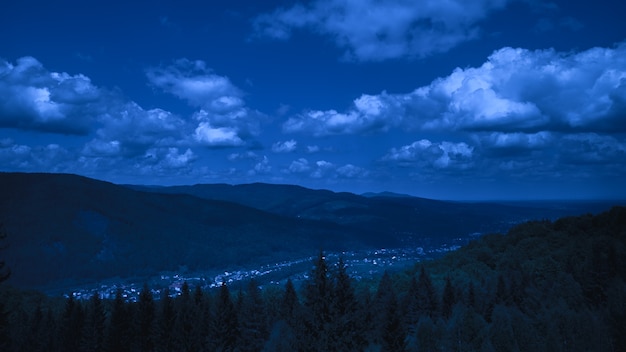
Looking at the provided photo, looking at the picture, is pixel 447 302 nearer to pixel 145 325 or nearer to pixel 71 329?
pixel 145 325

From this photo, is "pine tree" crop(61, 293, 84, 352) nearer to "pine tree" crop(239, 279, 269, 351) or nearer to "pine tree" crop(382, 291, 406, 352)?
"pine tree" crop(239, 279, 269, 351)

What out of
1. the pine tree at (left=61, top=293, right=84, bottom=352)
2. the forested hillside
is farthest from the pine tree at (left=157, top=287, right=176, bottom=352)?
the pine tree at (left=61, top=293, right=84, bottom=352)

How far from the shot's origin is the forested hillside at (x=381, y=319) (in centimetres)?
2952

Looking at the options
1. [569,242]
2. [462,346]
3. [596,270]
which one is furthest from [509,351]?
[569,242]

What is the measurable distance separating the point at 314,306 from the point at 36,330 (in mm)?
68092

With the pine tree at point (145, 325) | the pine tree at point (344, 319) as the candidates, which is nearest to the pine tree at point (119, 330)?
the pine tree at point (145, 325)

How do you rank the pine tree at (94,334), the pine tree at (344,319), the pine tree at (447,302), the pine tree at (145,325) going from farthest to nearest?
the pine tree at (447,302) → the pine tree at (145,325) → the pine tree at (94,334) → the pine tree at (344,319)

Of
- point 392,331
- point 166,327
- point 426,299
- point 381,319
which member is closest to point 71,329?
point 166,327

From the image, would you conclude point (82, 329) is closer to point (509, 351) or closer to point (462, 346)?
point (462, 346)

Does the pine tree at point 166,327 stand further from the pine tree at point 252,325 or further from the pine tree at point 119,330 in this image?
the pine tree at point 252,325

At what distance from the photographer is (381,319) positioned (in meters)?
45.8

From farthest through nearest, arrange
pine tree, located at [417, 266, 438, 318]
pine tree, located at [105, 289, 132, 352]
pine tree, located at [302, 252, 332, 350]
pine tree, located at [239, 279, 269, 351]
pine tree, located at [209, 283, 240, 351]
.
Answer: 1. pine tree, located at [417, 266, 438, 318]
2. pine tree, located at [239, 279, 269, 351]
3. pine tree, located at [105, 289, 132, 352]
4. pine tree, located at [209, 283, 240, 351]
5. pine tree, located at [302, 252, 332, 350]

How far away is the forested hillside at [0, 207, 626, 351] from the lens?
96.8ft

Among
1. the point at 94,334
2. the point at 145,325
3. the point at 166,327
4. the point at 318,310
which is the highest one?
the point at 318,310
